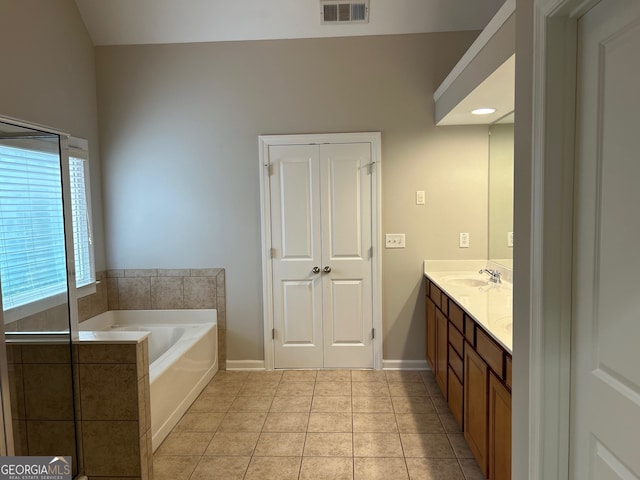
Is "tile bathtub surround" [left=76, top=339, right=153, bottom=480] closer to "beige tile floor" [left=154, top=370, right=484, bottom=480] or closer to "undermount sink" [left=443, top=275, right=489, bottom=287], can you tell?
"beige tile floor" [left=154, top=370, right=484, bottom=480]

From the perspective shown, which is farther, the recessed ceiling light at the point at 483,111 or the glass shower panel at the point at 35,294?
the recessed ceiling light at the point at 483,111

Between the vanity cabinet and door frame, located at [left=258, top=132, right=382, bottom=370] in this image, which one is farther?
door frame, located at [left=258, top=132, right=382, bottom=370]

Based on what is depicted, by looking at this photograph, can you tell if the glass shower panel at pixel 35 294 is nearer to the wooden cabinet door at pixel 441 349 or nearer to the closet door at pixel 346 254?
the closet door at pixel 346 254

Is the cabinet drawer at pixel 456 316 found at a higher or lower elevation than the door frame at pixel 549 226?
lower

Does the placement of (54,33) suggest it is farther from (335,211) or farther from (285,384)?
(285,384)

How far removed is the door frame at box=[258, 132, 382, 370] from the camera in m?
3.72

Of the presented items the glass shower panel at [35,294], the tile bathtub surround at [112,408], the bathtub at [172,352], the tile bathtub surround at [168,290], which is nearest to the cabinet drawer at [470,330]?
the tile bathtub surround at [112,408]

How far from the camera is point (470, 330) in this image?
7.89 ft

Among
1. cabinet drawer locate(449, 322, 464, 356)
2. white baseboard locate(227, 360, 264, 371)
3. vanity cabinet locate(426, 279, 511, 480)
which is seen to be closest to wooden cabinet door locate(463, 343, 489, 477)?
vanity cabinet locate(426, 279, 511, 480)

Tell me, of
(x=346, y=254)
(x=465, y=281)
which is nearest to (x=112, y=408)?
(x=346, y=254)

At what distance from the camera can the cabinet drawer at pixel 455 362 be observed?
2666 mm

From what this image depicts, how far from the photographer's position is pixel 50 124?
320 centimetres

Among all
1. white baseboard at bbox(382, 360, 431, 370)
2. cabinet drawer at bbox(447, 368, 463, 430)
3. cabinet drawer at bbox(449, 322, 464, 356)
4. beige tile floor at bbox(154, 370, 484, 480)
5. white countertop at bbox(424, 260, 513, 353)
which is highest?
white countertop at bbox(424, 260, 513, 353)

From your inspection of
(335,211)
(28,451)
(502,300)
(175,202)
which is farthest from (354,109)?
(28,451)
